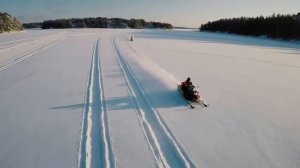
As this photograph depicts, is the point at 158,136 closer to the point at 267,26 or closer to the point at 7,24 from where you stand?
the point at 267,26

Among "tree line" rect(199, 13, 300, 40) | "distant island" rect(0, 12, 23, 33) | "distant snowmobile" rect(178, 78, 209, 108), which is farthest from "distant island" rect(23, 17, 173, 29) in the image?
"distant snowmobile" rect(178, 78, 209, 108)

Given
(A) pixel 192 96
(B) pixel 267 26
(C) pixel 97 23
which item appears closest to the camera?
(A) pixel 192 96

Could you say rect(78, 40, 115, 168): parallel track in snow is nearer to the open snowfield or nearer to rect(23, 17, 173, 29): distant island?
the open snowfield

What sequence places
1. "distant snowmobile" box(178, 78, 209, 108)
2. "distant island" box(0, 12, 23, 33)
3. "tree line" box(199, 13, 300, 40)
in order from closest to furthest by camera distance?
"distant snowmobile" box(178, 78, 209, 108) < "tree line" box(199, 13, 300, 40) < "distant island" box(0, 12, 23, 33)

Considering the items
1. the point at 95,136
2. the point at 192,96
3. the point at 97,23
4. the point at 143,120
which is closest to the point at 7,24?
the point at 192,96

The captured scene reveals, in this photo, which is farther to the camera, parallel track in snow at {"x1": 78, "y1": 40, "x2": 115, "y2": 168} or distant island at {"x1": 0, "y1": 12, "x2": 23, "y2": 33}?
distant island at {"x1": 0, "y1": 12, "x2": 23, "y2": 33}

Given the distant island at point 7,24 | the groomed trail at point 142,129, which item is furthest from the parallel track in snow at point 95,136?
the distant island at point 7,24

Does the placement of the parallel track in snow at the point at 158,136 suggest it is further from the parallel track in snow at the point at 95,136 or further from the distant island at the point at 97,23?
the distant island at the point at 97,23

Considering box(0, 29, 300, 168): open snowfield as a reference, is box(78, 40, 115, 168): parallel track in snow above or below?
above
